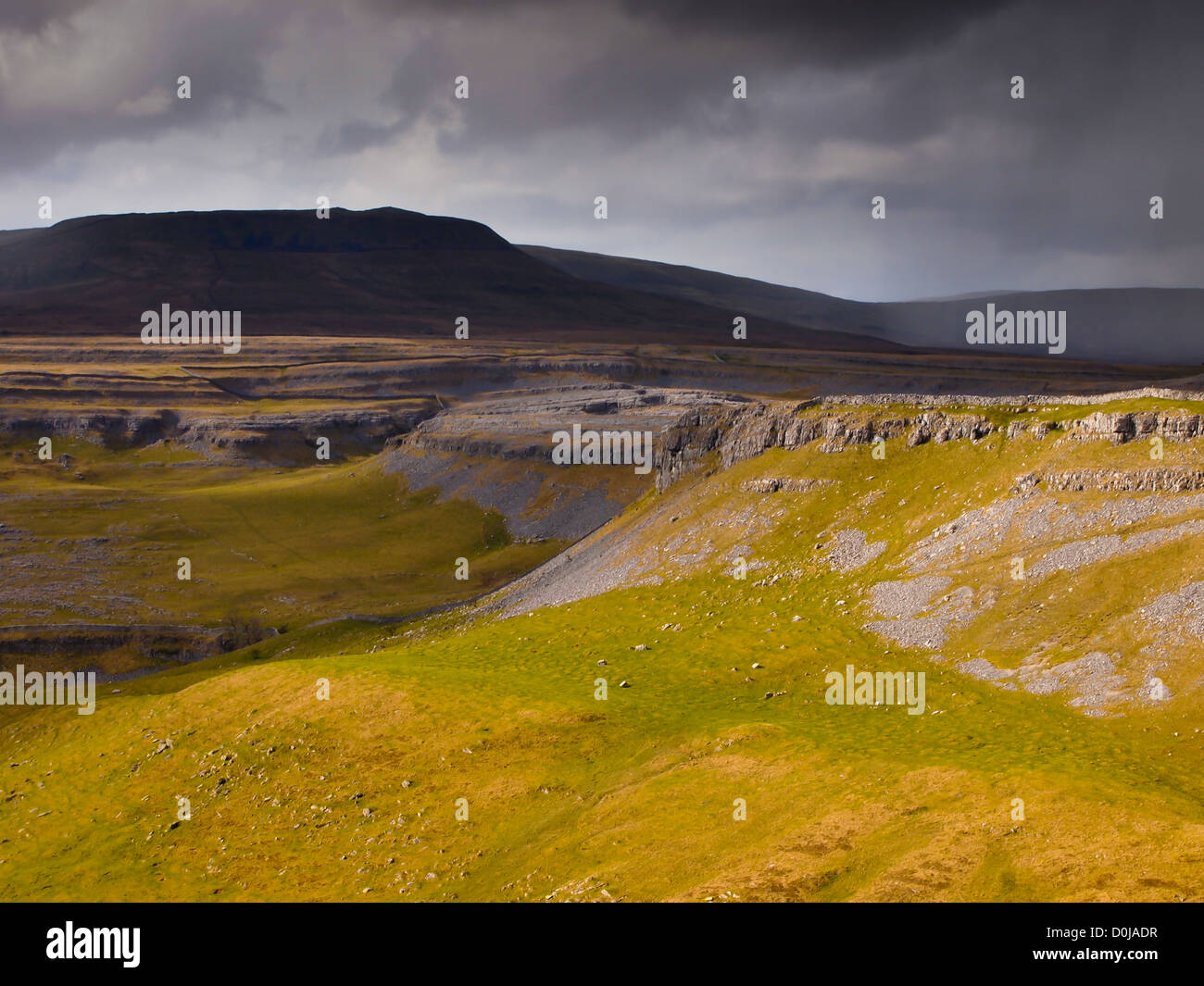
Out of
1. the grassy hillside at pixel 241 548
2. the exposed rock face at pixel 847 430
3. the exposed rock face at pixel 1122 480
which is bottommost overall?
the grassy hillside at pixel 241 548

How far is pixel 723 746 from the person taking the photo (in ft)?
136

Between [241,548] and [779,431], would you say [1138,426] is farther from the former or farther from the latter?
[241,548]

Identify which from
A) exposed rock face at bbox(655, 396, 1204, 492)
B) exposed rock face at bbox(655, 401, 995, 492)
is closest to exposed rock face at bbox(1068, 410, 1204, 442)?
exposed rock face at bbox(655, 396, 1204, 492)

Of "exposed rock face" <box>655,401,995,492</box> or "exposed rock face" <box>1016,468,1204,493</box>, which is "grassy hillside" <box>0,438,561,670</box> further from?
"exposed rock face" <box>1016,468,1204,493</box>

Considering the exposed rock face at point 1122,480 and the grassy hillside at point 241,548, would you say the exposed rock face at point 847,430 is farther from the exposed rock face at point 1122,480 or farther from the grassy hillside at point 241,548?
the grassy hillside at point 241,548

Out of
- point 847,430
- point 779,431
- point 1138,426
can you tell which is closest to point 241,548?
point 779,431

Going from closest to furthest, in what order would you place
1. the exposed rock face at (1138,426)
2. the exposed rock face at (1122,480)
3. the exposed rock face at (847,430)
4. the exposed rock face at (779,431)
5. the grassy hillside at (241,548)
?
the exposed rock face at (1122,480), the exposed rock face at (1138,426), the exposed rock face at (847,430), the exposed rock face at (779,431), the grassy hillside at (241,548)

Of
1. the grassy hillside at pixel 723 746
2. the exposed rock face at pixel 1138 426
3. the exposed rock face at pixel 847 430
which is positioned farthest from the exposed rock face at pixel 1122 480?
the exposed rock face at pixel 1138 426

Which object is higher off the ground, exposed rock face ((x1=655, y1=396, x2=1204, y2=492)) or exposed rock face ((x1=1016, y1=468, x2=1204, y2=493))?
exposed rock face ((x1=655, y1=396, x2=1204, y2=492))

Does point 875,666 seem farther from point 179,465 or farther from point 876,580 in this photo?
point 179,465

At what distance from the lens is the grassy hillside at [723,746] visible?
1223 inches

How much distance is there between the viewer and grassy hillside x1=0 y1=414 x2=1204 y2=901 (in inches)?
1223

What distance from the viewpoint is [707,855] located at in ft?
108
